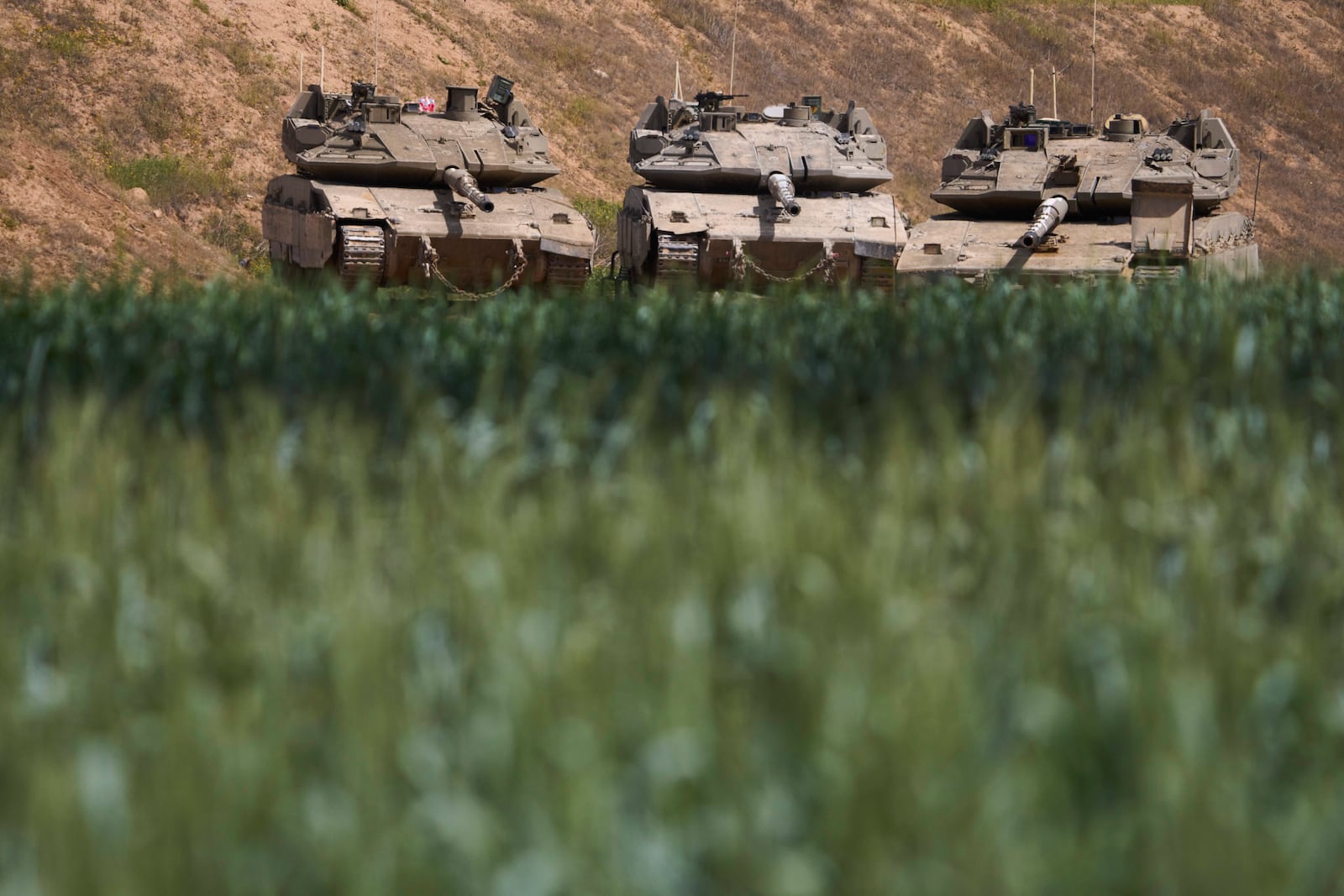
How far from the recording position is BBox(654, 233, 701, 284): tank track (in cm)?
1797

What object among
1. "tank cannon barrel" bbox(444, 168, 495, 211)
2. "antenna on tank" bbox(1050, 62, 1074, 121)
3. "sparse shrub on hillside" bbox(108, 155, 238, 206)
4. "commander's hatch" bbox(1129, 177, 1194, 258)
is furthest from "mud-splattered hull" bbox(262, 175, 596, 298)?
"sparse shrub on hillside" bbox(108, 155, 238, 206)

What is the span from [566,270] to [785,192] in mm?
2550

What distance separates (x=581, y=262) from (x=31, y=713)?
15536 millimetres

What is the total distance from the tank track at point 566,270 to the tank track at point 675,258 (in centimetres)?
84

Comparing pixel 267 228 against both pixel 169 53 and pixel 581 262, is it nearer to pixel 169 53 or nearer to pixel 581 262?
pixel 581 262

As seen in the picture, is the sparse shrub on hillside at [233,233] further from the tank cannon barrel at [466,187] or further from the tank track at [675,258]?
the tank track at [675,258]

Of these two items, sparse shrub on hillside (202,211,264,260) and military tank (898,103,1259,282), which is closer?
military tank (898,103,1259,282)

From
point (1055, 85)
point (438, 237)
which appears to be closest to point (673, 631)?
point (438, 237)

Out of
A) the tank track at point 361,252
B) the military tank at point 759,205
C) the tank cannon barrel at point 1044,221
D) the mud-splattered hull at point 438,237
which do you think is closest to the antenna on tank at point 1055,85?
the military tank at point 759,205

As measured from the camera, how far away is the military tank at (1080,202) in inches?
650

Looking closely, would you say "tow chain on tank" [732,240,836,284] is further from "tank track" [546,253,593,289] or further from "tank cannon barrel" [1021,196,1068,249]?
"tank cannon barrel" [1021,196,1068,249]

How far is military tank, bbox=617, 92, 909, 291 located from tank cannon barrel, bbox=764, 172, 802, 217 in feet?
0.06

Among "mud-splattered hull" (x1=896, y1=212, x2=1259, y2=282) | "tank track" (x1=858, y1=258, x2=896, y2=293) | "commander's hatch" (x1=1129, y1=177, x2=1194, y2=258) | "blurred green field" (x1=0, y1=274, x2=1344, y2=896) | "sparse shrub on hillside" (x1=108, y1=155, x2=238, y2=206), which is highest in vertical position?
"sparse shrub on hillside" (x1=108, y1=155, x2=238, y2=206)

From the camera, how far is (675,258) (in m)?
18.0
